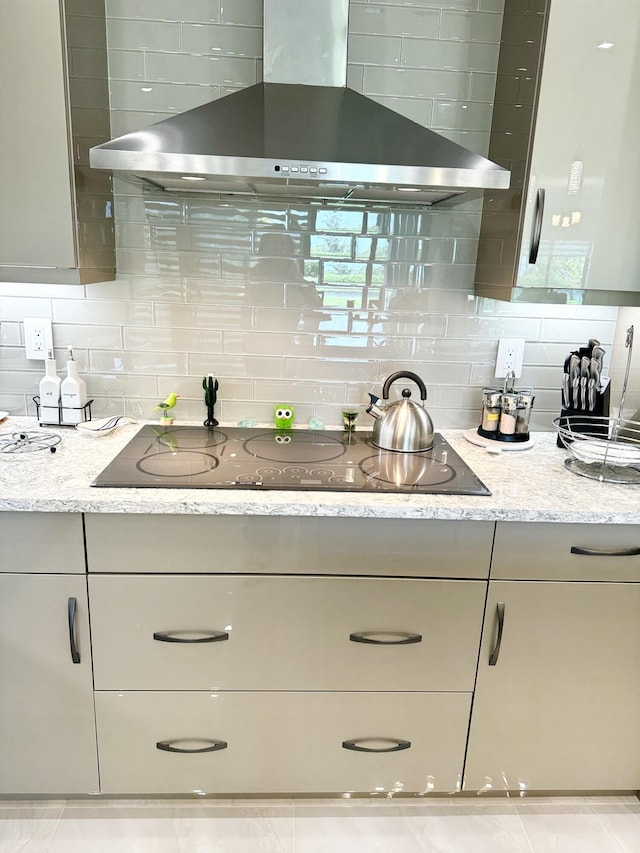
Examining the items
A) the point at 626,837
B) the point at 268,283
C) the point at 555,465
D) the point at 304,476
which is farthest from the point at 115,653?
the point at 626,837

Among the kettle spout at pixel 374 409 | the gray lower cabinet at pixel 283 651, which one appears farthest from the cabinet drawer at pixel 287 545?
the kettle spout at pixel 374 409

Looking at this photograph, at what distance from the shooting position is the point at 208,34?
1.83m

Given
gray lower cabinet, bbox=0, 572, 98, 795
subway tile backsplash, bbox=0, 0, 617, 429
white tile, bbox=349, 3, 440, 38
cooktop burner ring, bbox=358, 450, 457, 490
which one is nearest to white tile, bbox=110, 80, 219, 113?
subway tile backsplash, bbox=0, 0, 617, 429

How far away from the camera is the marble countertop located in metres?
1.48

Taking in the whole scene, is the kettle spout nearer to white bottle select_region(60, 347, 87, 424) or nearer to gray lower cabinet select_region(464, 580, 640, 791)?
gray lower cabinet select_region(464, 580, 640, 791)

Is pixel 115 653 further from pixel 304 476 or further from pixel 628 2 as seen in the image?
pixel 628 2

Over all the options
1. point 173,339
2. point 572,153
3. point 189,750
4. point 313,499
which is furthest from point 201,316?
point 189,750

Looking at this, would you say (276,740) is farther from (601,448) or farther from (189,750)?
(601,448)

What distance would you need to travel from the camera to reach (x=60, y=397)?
78.3 inches

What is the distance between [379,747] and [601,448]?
1.10 meters

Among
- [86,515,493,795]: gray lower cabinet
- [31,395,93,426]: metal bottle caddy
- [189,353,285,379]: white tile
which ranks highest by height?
[189,353,285,379]: white tile

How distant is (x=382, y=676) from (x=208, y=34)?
193 cm

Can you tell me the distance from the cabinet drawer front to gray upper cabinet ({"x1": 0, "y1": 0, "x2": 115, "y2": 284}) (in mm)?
1209

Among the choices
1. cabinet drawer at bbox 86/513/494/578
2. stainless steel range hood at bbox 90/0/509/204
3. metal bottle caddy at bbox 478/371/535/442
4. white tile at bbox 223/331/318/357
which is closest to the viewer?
stainless steel range hood at bbox 90/0/509/204
